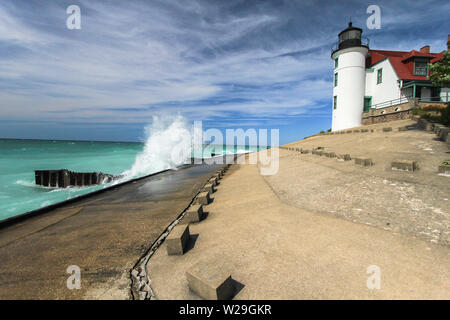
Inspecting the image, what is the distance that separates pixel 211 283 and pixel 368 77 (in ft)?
99.5

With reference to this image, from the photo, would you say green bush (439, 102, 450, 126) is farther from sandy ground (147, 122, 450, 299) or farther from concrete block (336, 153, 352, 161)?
sandy ground (147, 122, 450, 299)

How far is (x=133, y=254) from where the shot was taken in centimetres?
356

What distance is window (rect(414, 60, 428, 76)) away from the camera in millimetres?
20922

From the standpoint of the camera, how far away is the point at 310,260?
279cm

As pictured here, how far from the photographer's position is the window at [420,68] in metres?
20.9

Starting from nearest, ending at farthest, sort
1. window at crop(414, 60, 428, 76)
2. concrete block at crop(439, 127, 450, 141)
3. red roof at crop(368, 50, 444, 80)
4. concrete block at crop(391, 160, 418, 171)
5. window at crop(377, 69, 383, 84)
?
concrete block at crop(391, 160, 418, 171) < concrete block at crop(439, 127, 450, 141) < red roof at crop(368, 50, 444, 80) < window at crop(414, 60, 428, 76) < window at crop(377, 69, 383, 84)

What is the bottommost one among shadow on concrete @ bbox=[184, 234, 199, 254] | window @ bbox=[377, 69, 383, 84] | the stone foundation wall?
shadow on concrete @ bbox=[184, 234, 199, 254]

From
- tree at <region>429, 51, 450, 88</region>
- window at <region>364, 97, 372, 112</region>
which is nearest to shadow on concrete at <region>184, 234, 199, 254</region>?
tree at <region>429, 51, 450, 88</region>

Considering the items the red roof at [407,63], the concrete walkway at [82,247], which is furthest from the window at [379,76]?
the concrete walkway at [82,247]

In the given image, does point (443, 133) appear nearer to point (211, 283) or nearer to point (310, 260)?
point (310, 260)

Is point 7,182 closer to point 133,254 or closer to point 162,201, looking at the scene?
point 162,201

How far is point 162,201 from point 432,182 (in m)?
7.64

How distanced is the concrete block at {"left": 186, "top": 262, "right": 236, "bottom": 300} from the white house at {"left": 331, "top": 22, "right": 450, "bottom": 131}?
26263 mm
